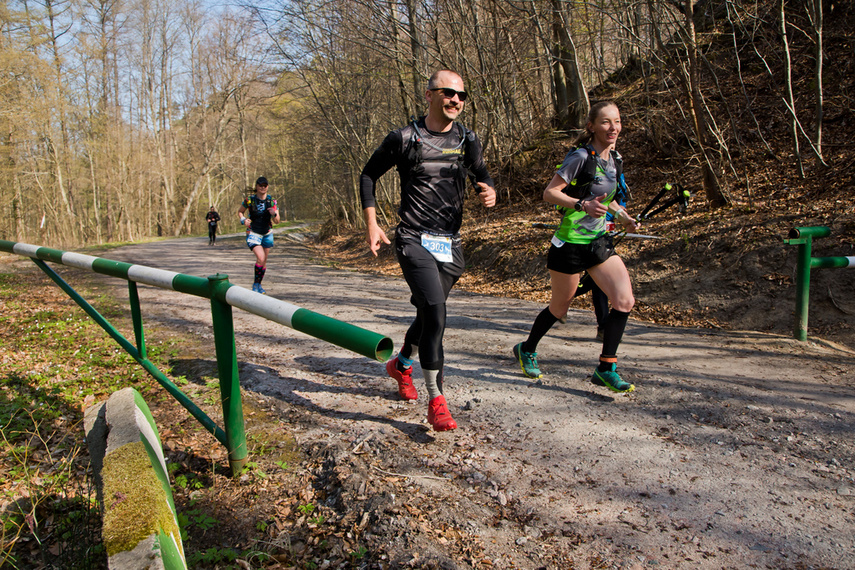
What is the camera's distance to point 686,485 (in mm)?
2715

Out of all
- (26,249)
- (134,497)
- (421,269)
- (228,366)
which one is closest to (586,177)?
(421,269)

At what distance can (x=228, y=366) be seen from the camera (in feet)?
8.43

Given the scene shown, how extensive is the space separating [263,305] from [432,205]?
1.58 m

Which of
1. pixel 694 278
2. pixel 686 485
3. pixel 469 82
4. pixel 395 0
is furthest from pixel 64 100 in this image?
pixel 686 485

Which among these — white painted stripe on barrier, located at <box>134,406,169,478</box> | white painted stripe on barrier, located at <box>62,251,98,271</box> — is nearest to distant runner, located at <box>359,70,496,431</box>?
white painted stripe on barrier, located at <box>134,406,169,478</box>

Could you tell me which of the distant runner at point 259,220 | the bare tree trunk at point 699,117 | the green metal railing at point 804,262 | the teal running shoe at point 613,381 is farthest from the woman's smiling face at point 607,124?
the distant runner at point 259,220

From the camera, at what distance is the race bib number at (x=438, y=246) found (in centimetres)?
336

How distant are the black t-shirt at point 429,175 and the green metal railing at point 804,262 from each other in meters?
3.70

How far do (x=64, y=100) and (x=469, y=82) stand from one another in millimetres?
25496

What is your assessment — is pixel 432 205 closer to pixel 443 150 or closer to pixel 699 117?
pixel 443 150

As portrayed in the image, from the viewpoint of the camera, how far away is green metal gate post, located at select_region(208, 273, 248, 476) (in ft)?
8.13

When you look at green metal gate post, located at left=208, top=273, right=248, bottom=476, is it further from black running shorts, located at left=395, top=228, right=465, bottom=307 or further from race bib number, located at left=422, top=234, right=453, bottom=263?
race bib number, located at left=422, top=234, right=453, bottom=263

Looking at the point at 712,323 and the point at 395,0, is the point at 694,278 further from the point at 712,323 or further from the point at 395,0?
the point at 395,0

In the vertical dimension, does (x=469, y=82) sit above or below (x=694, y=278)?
above
